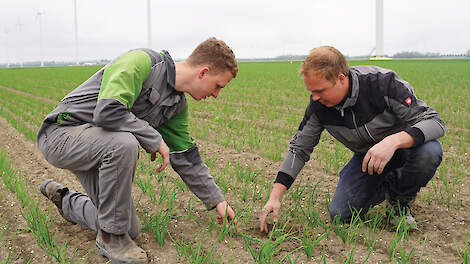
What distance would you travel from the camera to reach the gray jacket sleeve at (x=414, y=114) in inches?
93.3

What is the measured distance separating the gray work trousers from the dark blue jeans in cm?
135

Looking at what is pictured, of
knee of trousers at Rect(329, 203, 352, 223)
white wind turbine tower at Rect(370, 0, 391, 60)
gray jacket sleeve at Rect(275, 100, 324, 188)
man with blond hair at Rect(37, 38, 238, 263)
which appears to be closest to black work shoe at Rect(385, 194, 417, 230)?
knee of trousers at Rect(329, 203, 352, 223)

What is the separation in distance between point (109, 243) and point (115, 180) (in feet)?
1.33

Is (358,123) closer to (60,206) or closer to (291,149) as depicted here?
(291,149)

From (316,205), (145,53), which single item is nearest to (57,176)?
(145,53)

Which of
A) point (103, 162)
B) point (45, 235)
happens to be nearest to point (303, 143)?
point (103, 162)

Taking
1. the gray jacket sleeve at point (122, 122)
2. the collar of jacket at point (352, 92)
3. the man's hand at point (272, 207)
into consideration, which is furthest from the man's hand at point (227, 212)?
the collar of jacket at point (352, 92)

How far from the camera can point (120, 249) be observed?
2.24 m

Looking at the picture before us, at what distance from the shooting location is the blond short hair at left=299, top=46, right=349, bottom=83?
2309 mm

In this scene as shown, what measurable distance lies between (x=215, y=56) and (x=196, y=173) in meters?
0.78

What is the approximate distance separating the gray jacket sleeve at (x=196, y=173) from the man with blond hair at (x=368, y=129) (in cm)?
35

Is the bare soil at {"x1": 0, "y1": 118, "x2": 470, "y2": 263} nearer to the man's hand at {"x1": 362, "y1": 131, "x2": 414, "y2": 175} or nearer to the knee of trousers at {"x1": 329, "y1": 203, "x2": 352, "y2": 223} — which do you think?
the knee of trousers at {"x1": 329, "y1": 203, "x2": 352, "y2": 223}

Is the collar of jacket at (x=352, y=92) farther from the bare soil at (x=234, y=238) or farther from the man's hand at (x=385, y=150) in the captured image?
the bare soil at (x=234, y=238)

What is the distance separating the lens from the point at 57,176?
3.97m
